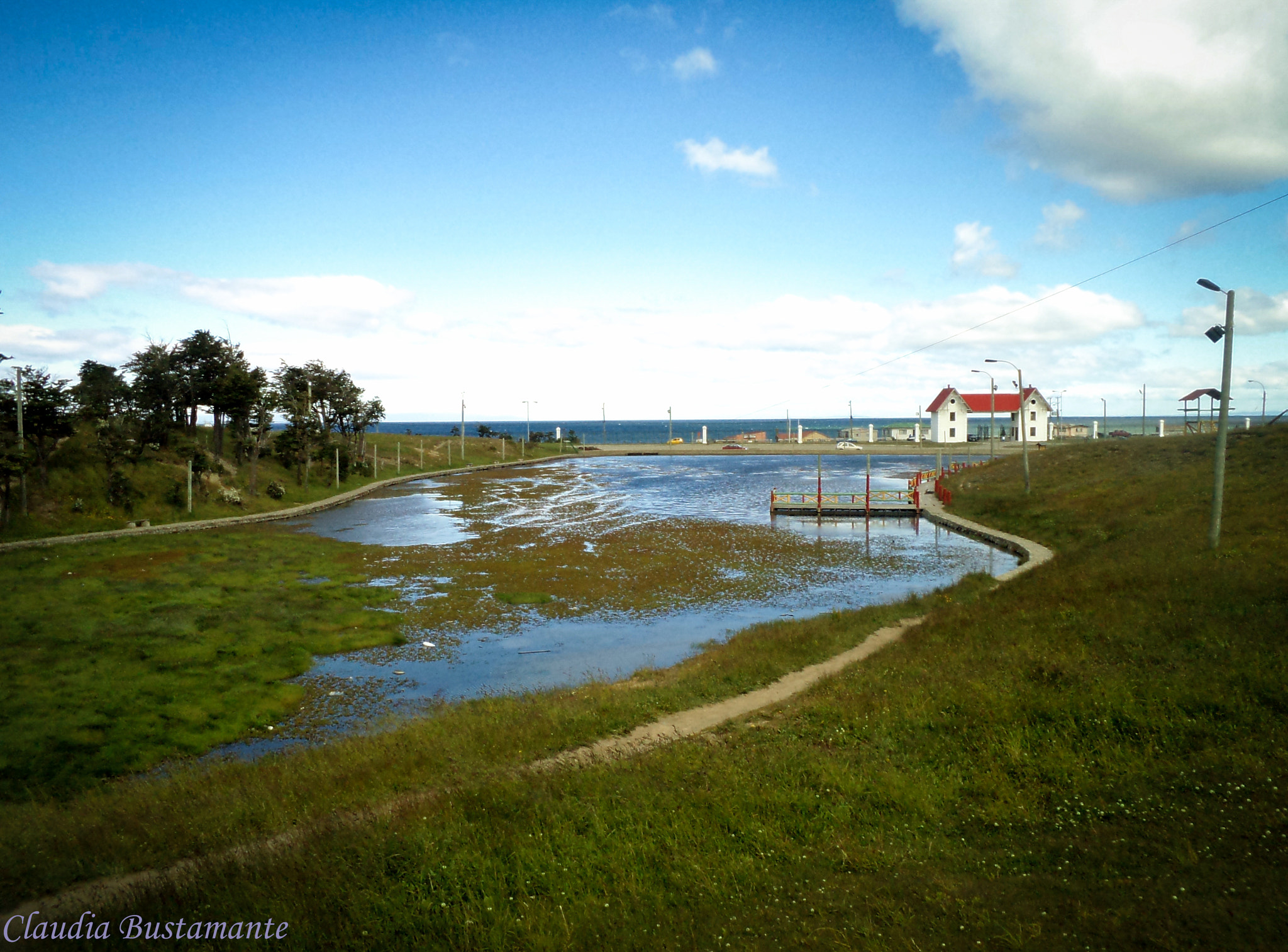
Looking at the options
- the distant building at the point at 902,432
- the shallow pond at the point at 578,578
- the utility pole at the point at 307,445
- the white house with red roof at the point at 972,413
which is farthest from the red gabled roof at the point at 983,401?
the utility pole at the point at 307,445

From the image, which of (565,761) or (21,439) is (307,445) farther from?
(565,761)

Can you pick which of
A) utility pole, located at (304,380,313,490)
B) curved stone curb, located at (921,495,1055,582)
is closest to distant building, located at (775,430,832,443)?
curved stone curb, located at (921,495,1055,582)

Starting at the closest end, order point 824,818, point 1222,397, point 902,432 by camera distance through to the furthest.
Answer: point 824,818 → point 1222,397 → point 902,432

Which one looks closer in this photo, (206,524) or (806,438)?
(206,524)

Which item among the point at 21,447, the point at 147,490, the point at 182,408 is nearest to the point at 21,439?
the point at 21,447

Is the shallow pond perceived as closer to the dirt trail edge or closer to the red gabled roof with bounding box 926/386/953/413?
the dirt trail edge

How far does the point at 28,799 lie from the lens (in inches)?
418

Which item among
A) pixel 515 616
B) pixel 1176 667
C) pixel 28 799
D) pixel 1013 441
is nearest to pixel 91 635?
pixel 28 799

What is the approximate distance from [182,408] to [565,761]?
2183 inches

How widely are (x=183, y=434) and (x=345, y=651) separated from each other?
43312 millimetres

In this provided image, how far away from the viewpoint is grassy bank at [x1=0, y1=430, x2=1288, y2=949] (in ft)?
18.4

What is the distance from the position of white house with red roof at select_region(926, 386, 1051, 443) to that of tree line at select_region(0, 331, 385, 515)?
276 ft

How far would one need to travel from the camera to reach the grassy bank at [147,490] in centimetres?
3616

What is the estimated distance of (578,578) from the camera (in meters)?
28.6
